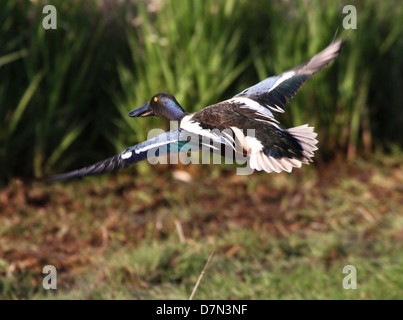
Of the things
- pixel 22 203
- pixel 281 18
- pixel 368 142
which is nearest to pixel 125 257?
pixel 22 203

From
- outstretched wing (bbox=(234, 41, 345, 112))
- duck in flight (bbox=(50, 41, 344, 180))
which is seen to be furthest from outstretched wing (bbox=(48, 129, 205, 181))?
outstretched wing (bbox=(234, 41, 345, 112))

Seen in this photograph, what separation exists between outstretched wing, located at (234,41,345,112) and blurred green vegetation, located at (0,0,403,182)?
2234 mm

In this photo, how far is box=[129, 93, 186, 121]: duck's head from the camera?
0.97 meters

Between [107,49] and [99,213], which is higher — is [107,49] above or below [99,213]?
above

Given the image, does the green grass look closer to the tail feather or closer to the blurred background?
the blurred background

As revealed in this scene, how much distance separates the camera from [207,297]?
10.1ft

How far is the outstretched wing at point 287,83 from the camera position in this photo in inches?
44.6

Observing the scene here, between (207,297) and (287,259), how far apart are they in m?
0.88

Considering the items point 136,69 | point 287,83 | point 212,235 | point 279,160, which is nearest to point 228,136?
point 279,160

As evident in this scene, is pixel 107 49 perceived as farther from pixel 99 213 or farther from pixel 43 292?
pixel 43 292

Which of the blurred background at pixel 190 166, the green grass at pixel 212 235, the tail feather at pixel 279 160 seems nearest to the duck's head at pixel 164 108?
the tail feather at pixel 279 160

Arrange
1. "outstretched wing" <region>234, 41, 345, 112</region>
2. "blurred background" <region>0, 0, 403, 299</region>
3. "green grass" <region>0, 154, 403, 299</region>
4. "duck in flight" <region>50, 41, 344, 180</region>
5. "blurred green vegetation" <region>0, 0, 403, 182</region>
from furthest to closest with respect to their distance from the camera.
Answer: "blurred green vegetation" <region>0, 0, 403, 182</region>
"blurred background" <region>0, 0, 403, 299</region>
"green grass" <region>0, 154, 403, 299</region>
"outstretched wing" <region>234, 41, 345, 112</region>
"duck in flight" <region>50, 41, 344, 180</region>

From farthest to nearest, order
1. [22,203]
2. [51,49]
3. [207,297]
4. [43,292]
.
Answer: [22,203] < [51,49] < [43,292] < [207,297]

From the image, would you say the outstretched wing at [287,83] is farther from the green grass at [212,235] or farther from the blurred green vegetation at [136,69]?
the blurred green vegetation at [136,69]
